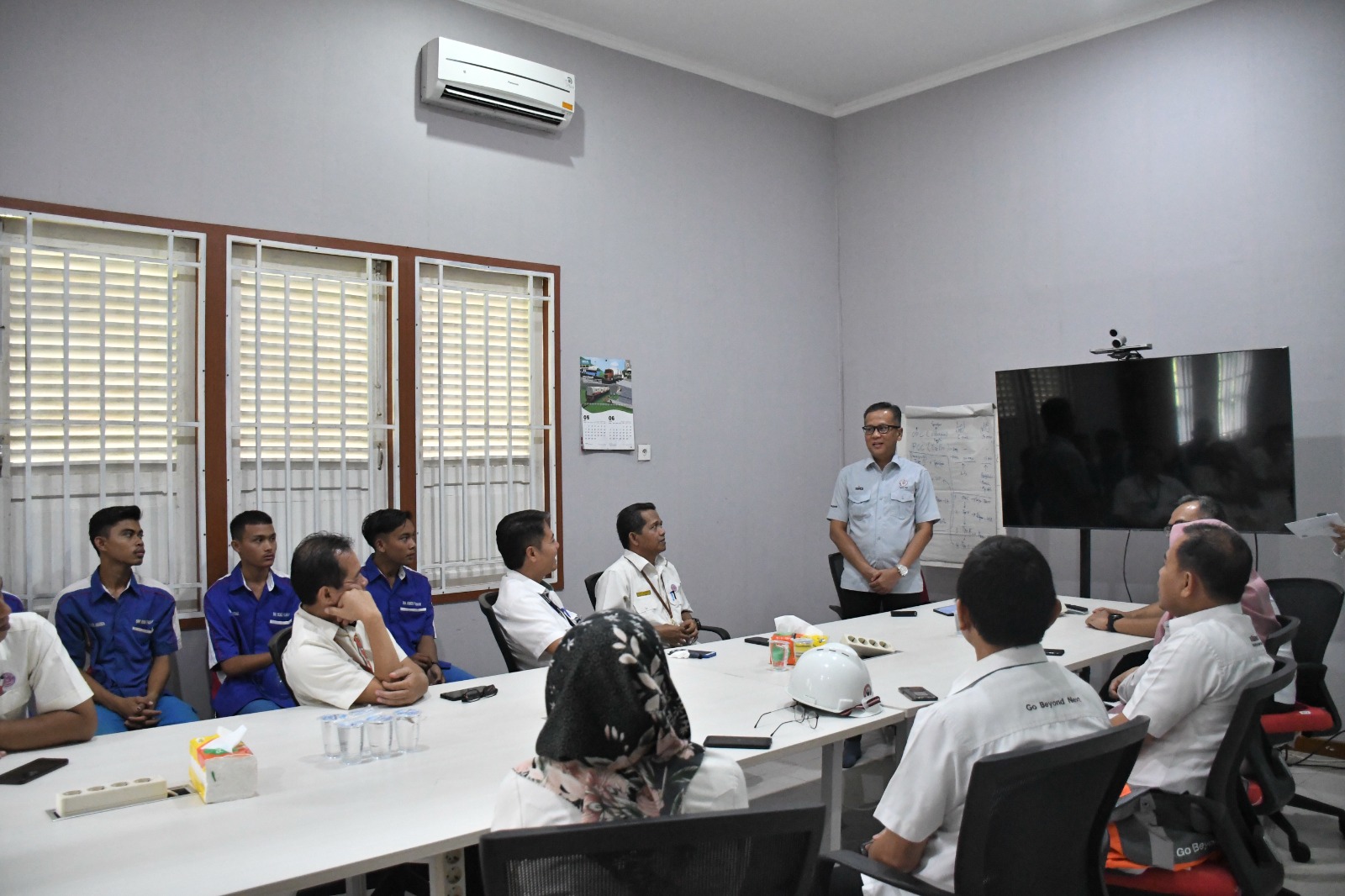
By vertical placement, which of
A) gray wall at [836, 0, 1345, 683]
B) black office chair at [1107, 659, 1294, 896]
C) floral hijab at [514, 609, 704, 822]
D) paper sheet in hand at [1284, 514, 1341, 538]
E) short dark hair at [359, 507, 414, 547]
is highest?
gray wall at [836, 0, 1345, 683]

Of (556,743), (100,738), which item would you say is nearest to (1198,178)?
(556,743)

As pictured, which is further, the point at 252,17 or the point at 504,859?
the point at 252,17

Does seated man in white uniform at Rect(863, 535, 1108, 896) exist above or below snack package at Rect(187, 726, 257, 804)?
above

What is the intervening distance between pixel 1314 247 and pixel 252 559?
5.08 metres

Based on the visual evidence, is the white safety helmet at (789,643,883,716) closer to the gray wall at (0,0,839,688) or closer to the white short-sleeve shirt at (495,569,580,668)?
the white short-sleeve shirt at (495,569,580,668)

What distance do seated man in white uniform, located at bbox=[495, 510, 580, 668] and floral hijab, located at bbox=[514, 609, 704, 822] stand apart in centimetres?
189

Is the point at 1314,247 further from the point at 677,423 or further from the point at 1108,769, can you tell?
the point at 1108,769

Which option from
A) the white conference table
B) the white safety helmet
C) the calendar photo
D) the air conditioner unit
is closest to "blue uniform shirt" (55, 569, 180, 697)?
the white conference table

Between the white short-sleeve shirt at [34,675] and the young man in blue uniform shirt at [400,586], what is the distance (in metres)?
1.52

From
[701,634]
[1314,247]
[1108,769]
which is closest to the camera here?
[1108,769]

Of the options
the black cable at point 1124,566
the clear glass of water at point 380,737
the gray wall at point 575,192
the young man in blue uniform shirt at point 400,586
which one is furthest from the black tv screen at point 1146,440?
the clear glass of water at point 380,737

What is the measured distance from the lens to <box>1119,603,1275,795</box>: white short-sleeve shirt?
7.13ft

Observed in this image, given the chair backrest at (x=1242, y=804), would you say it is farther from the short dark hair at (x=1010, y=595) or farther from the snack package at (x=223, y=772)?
the snack package at (x=223, y=772)

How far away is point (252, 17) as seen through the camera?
4121 millimetres
